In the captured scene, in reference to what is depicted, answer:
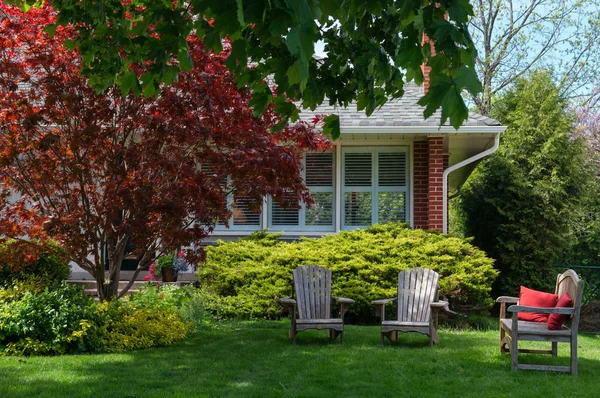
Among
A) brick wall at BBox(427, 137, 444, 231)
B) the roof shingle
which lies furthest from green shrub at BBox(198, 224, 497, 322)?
the roof shingle

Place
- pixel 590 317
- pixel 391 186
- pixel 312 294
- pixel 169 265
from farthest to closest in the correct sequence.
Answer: pixel 391 186 < pixel 169 265 < pixel 590 317 < pixel 312 294

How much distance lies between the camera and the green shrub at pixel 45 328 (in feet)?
24.6

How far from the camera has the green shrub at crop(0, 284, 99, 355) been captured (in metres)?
7.49

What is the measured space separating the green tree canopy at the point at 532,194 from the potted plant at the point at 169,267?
5.60 metres

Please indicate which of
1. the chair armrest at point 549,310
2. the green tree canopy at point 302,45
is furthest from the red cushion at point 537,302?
the green tree canopy at point 302,45

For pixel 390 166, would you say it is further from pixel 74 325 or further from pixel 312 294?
pixel 74 325

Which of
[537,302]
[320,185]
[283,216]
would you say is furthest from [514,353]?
[283,216]

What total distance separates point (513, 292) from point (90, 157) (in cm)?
775

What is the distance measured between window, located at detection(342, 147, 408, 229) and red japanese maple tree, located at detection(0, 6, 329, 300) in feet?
16.7

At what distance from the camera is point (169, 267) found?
1248 cm

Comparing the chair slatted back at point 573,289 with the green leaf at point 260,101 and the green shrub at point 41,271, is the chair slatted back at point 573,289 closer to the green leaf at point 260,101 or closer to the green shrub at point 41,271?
the green leaf at point 260,101

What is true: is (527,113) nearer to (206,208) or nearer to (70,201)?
(206,208)

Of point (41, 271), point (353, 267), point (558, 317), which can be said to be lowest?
point (558, 317)

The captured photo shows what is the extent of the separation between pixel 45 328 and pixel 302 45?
622 centimetres
